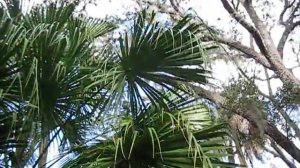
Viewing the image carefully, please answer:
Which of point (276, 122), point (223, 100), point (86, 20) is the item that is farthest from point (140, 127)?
point (276, 122)

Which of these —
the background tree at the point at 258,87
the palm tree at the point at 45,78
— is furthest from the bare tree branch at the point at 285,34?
the palm tree at the point at 45,78

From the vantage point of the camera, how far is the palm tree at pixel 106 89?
344cm

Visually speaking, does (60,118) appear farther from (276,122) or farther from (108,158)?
(276,122)

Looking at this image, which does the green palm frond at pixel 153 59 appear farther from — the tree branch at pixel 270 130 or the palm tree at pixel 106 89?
the tree branch at pixel 270 130

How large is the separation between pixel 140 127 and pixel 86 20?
1.30m

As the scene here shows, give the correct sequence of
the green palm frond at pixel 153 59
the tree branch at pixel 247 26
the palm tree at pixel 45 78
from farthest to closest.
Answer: the tree branch at pixel 247 26 < the green palm frond at pixel 153 59 < the palm tree at pixel 45 78

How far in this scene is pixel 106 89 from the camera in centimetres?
370

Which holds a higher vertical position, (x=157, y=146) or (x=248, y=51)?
(x=248, y=51)

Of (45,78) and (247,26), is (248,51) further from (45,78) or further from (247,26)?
(45,78)

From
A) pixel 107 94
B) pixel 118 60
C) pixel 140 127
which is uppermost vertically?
pixel 118 60

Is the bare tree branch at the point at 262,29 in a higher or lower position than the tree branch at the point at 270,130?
higher

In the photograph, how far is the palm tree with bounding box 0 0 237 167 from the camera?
344cm

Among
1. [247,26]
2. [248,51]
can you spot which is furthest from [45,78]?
[248,51]

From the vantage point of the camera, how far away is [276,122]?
7441mm
